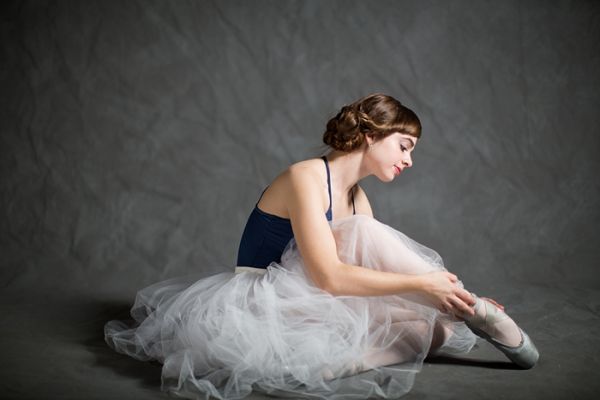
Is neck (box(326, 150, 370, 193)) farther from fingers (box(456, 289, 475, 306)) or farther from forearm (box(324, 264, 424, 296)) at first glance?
fingers (box(456, 289, 475, 306))

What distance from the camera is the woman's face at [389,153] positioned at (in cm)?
240

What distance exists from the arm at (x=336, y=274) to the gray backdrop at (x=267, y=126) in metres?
1.22

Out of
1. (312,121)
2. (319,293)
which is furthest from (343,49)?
(319,293)

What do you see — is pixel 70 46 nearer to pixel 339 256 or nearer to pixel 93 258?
pixel 93 258

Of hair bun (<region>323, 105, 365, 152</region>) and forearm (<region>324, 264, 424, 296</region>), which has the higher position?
hair bun (<region>323, 105, 365, 152</region>)

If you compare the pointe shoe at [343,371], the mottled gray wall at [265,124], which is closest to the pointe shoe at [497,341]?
the pointe shoe at [343,371]

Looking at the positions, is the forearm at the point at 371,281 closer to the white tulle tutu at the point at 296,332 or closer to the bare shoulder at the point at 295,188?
the white tulle tutu at the point at 296,332

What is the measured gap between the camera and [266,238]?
246 cm

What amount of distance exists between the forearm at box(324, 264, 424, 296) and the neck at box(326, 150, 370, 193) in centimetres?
38

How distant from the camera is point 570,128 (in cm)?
385

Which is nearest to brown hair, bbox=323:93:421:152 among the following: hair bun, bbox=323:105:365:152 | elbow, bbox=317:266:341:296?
hair bun, bbox=323:105:365:152

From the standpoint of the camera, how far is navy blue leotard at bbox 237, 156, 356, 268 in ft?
7.99

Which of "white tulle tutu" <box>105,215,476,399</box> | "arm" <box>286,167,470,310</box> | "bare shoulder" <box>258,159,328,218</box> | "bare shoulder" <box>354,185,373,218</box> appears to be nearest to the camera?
"white tulle tutu" <box>105,215,476,399</box>

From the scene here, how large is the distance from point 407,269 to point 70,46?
220cm
